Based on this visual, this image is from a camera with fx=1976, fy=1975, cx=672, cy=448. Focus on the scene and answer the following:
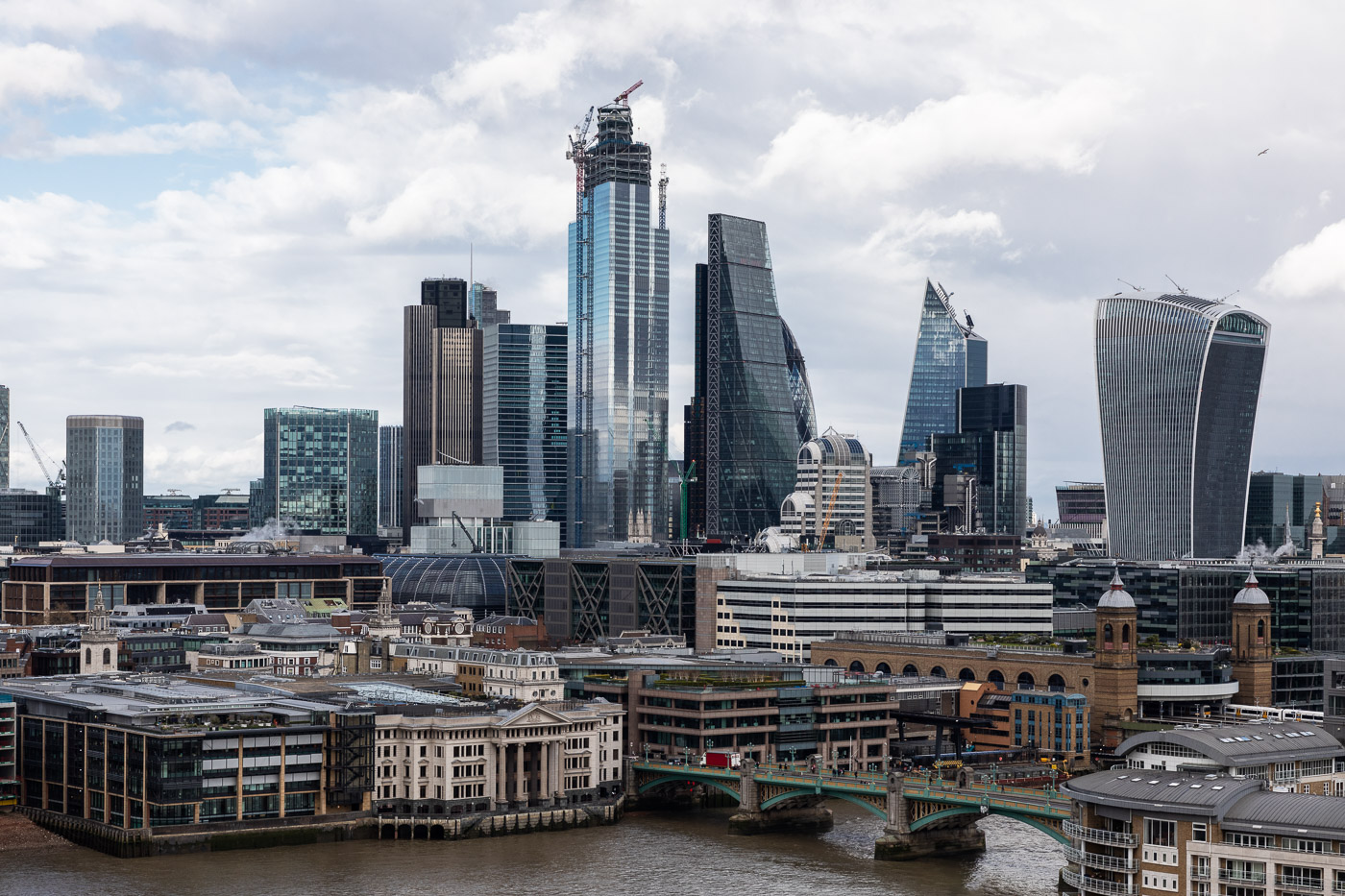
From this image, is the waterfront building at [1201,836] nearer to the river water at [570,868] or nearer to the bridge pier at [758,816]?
the river water at [570,868]

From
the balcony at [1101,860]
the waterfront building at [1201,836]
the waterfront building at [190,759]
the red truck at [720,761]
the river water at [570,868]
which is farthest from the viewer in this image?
the red truck at [720,761]

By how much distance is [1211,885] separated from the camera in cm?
11631

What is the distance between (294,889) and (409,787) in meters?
27.3

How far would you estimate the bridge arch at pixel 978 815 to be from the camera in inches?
5418

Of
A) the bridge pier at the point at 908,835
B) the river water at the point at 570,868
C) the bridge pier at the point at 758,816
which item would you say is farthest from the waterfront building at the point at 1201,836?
the bridge pier at the point at 758,816

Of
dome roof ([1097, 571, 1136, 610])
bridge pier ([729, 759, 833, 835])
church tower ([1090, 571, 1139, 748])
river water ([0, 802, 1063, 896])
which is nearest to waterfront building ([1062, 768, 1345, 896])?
river water ([0, 802, 1063, 896])

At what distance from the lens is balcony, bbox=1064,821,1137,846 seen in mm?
120562

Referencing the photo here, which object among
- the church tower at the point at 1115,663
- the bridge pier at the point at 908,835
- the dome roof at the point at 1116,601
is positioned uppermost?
the dome roof at the point at 1116,601

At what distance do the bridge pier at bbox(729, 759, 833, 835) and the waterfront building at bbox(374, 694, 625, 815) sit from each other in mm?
13290

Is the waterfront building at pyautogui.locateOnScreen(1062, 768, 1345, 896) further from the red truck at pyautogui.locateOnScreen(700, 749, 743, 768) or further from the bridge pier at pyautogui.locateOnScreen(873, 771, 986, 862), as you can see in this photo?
the red truck at pyautogui.locateOnScreen(700, 749, 743, 768)

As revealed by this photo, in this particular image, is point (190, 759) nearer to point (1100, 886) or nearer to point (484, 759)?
point (484, 759)

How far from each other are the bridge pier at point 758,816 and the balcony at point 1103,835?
3908 centimetres

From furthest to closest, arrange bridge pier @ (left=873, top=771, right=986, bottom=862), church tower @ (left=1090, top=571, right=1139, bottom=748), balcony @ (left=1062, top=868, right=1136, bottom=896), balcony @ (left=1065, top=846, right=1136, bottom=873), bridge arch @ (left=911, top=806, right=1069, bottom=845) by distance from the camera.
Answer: church tower @ (left=1090, top=571, right=1139, bottom=748)
bridge pier @ (left=873, top=771, right=986, bottom=862)
bridge arch @ (left=911, top=806, right=1069, bottom=845)
balcony @ (left=1062, top=868, right=1136, bottom=896)
balcony @ (left=1065, top=846, right=1136, bottom=873)

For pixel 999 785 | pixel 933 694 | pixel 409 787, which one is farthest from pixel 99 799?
pixel 933 694
